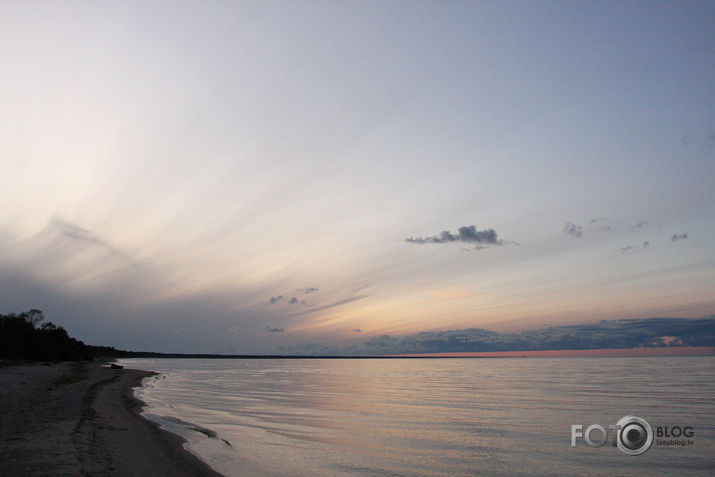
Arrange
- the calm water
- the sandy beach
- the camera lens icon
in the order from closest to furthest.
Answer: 1. the sandy beach
2. the calm water
3. the camera lens icon

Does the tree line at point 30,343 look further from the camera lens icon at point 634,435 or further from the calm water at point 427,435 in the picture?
the camera lens icon at point 634,435

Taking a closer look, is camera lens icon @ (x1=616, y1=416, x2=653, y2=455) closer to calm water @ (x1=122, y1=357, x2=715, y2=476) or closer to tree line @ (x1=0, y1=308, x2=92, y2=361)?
calm water @ (x1=122, y1=357, x2=715, y2=476)

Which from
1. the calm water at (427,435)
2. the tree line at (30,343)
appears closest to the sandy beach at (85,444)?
the calm water at (427,435)

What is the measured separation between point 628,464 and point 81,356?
174134 millimetres

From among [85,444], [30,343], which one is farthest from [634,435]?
[30,343]

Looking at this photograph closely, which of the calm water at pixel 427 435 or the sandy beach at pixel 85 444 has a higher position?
the sandy beach at pixel 85 444

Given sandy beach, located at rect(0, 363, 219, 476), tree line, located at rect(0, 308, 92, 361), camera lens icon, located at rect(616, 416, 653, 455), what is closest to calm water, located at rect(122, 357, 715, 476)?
camera lens icon, located at rect(616, 416, 653, 455)

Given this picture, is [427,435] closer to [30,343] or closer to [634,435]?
[634,435]

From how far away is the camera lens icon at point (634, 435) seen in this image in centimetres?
2250

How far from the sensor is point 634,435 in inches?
1021

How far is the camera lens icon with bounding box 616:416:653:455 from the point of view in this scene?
73.8 feet

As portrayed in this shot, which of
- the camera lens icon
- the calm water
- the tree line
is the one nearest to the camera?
the calm water

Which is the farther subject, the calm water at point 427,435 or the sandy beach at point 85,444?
the calm water at point 427,435

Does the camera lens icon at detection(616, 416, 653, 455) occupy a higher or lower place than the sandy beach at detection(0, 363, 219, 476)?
lower
